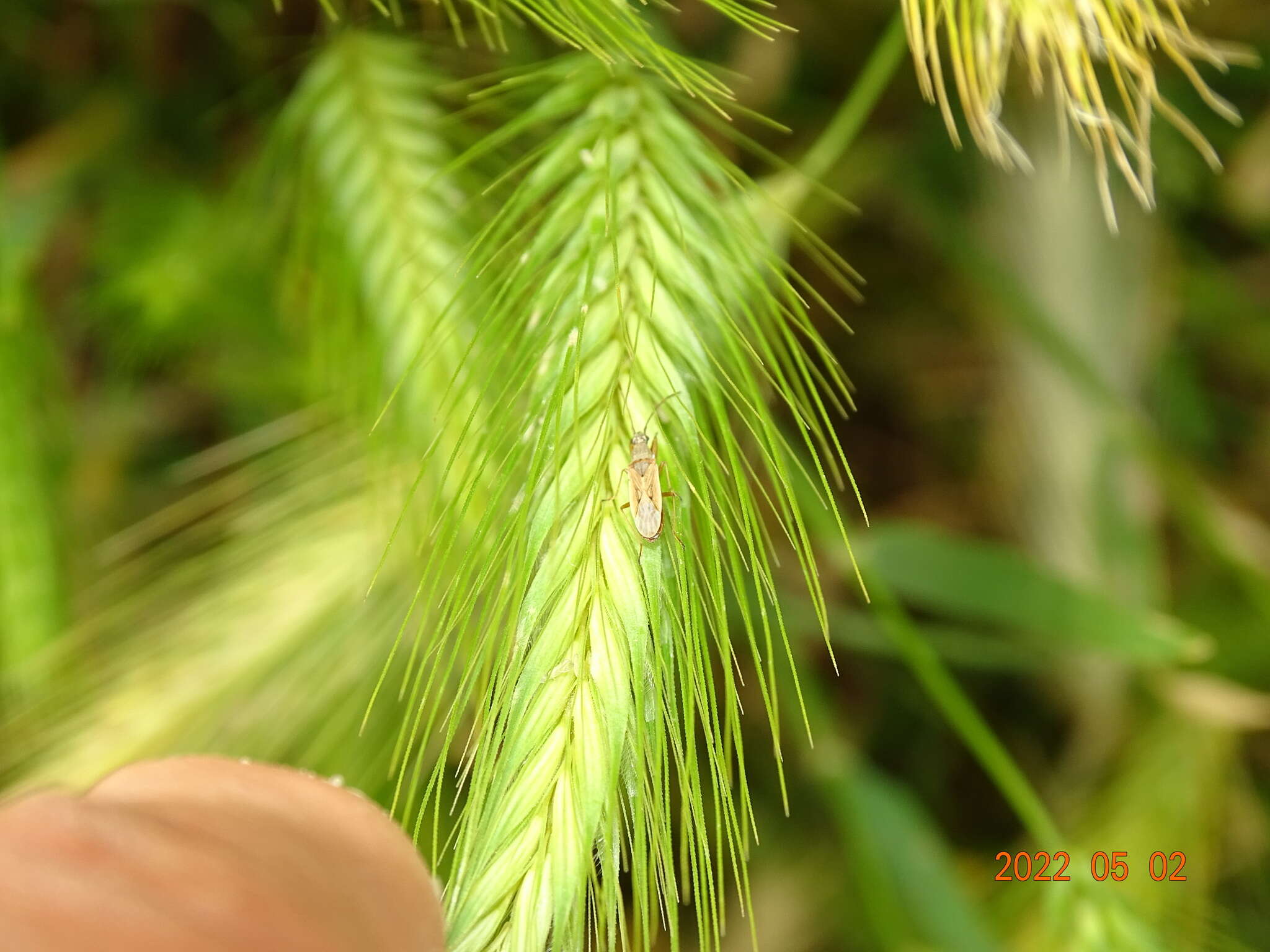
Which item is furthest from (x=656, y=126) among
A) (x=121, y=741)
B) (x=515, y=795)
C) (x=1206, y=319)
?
(x=1206, y=319)

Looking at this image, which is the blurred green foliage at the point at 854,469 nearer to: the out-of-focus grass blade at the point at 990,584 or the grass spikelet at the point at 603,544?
the out-of-focus grass blade at the point at 990,584

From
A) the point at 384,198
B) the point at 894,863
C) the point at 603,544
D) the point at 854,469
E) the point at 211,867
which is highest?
the point at 384,198

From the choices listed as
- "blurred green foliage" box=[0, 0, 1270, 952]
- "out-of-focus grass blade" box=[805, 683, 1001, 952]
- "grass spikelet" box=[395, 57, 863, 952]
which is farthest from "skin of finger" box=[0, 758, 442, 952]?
"out-of-focus grass blade" box=[805, 683, 1001, 952]

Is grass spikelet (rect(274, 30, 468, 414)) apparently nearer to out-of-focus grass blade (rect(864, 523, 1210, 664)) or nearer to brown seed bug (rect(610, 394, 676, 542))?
brown seed bug (rect(610, 394, 676, 542))

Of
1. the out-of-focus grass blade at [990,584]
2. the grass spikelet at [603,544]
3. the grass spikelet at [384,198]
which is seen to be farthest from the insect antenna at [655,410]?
the out-of-focus grass blade at [990,584]

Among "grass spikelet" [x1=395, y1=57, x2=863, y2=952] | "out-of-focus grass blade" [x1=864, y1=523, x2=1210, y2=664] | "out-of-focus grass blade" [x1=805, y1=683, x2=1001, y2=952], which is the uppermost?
"grass spikelet" [x1=395, y1=57, x2=863, y2=952]

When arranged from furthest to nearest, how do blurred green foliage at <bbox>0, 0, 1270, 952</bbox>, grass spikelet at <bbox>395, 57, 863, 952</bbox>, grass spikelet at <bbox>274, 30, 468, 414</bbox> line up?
1. blurred green foliage at <bbox>0, 0, 1270, 952</bbox>
2. grass spikelet at <bbox>274, 30, 468, 414</bbox>
3. grass spikelet at <bbox>395, 57, 863, 952</bbox>

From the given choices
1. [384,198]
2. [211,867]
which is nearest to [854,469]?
[384,198]

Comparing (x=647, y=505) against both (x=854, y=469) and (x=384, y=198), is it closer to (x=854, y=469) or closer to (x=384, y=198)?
(x=384, y=198)
